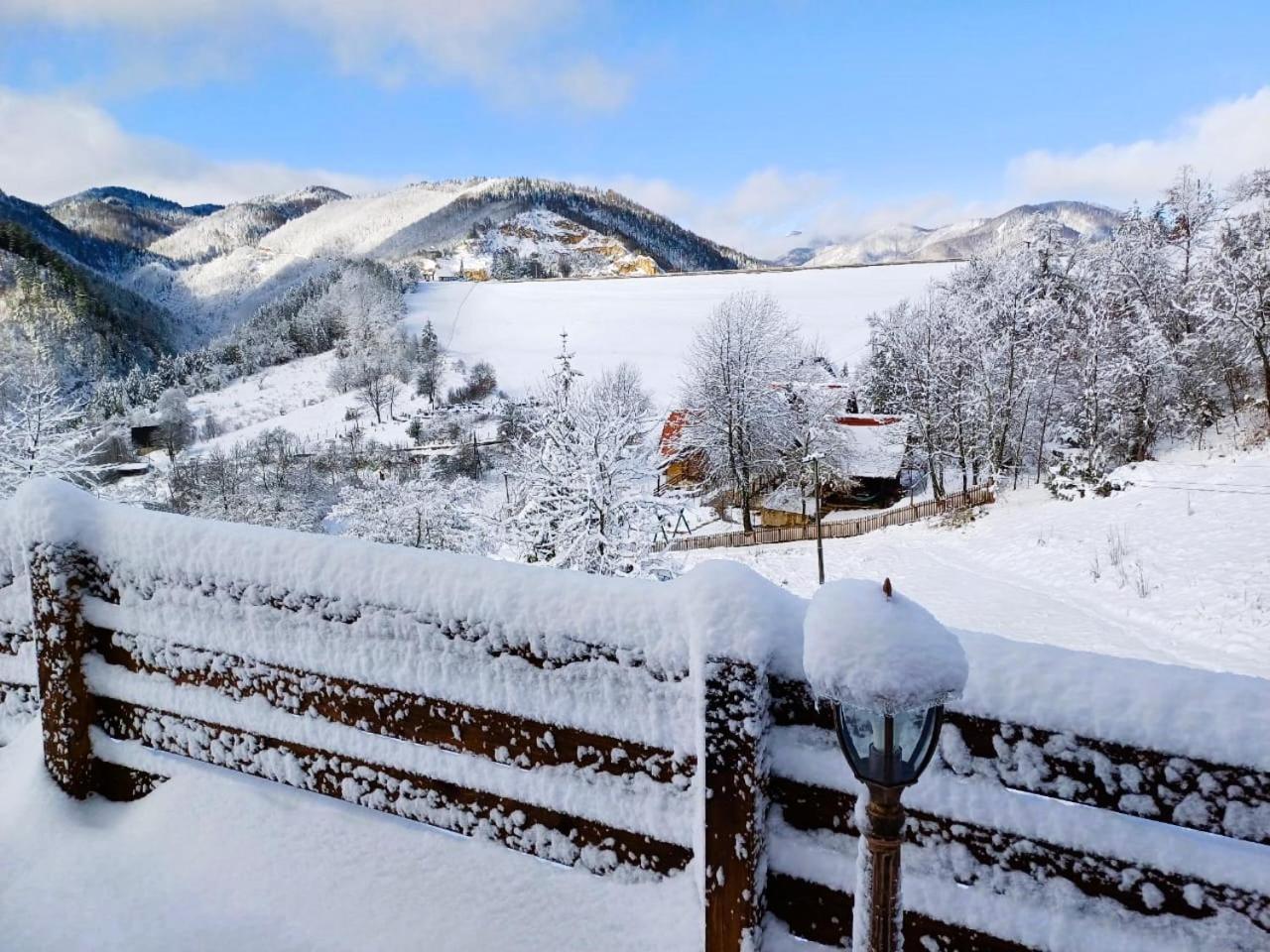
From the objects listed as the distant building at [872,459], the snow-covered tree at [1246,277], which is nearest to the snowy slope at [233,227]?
the distant building at [872,459]

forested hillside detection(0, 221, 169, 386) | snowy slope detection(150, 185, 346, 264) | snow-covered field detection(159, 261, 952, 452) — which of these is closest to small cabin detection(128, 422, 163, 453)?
snow-covered field detection(159, 261, 952, 452)

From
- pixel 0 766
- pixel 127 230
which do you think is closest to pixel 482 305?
pixel 0 766

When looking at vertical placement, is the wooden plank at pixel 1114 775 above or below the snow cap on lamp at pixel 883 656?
below

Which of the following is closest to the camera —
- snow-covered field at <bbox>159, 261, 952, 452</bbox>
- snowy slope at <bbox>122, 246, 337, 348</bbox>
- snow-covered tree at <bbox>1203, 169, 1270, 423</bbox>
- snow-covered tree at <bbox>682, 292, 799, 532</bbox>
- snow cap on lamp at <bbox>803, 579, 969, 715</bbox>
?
snow cap on lamp at <bbox>803, 579, 969, 715</bbox>

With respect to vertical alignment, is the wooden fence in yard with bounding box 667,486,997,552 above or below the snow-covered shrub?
below

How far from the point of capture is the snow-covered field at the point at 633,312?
173 ft

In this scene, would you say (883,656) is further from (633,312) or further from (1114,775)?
(633,312)

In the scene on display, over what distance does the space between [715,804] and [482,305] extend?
77.4 meters

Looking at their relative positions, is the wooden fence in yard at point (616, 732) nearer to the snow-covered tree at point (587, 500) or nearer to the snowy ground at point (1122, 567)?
the snowy ground at point (1122, 567)

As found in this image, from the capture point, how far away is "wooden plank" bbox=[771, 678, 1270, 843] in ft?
5.14

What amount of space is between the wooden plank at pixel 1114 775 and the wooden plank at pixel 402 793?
1.05 meters

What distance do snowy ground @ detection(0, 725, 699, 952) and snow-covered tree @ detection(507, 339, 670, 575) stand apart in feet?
38.2

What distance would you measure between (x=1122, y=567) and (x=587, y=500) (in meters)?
11.0

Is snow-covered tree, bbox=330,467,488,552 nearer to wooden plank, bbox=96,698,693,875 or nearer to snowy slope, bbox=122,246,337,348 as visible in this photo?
wooden plank, bbox=96,698,693,875
